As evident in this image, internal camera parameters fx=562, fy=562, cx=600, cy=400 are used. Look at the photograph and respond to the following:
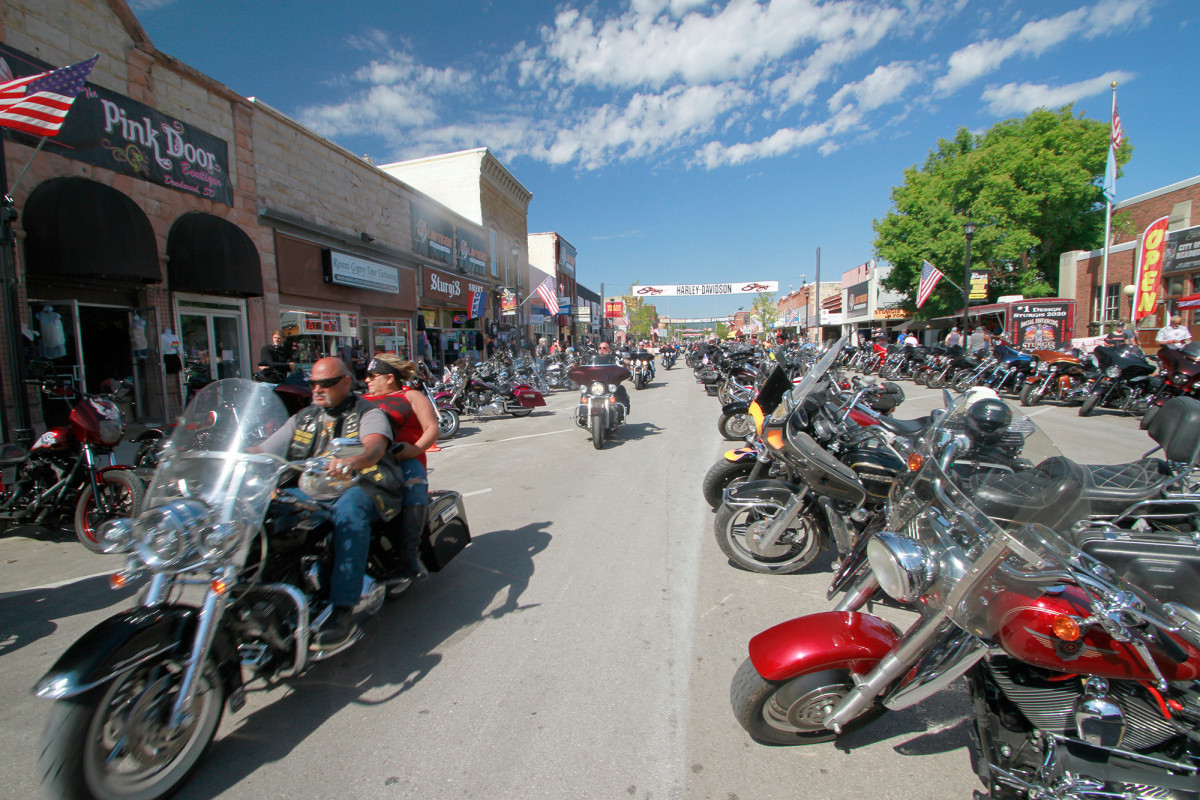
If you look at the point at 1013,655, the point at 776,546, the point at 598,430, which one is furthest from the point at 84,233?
the point at 1013,655

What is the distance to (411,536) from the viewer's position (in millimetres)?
3301

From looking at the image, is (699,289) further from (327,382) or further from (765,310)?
(327,382)

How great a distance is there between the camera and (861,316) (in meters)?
48.1

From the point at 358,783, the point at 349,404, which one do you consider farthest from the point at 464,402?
the point at 358,783

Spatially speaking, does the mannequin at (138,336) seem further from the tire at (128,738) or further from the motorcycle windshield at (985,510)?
the motorcycle windshield at (985,510)

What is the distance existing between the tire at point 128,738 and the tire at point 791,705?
82.6 inches

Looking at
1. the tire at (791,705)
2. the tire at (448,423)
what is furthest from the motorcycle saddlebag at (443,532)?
the tire at (448,423)

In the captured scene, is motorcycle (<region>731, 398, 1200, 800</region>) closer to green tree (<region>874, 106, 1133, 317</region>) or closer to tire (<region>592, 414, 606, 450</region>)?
tire (<region>592, 414, 606, 450</region>)

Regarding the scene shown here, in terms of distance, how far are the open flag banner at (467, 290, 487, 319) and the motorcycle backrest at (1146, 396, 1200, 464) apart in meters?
23.4

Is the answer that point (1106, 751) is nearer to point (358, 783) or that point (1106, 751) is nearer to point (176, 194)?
point (358, 783)

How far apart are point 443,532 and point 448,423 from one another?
6.73 meters

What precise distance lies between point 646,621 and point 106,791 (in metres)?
2.47

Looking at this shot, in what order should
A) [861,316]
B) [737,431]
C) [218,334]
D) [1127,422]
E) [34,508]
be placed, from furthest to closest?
→ [861,316] < [218,334] < [1127,422] < [737,431] < [34,508]

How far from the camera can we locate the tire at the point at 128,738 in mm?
1814
